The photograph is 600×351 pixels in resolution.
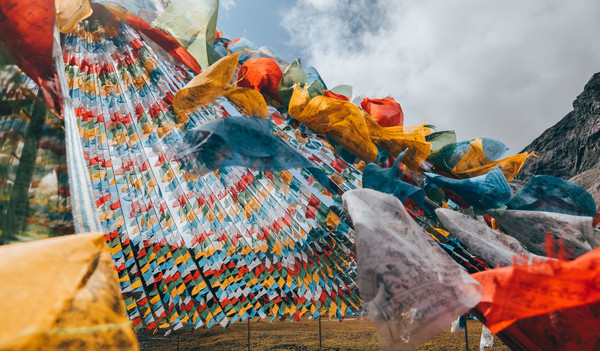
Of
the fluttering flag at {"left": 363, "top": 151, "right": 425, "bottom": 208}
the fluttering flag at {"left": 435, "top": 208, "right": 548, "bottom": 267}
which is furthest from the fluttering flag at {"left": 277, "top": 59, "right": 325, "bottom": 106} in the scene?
the fluttering flag at {"left": 435, "top": 208, "right": 548, "bottom": 267}

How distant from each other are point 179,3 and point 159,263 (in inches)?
110

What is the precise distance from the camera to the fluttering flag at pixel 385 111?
175 cm

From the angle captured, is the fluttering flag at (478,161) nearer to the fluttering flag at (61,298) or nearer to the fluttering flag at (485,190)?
the fluttering flag at (485,190)

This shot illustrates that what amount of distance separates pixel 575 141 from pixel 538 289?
23.6 meters

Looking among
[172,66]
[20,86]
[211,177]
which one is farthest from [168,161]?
[20,86]

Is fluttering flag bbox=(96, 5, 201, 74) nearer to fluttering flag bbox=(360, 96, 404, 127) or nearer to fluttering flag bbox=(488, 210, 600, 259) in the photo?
fluttering flag bbox=(360, 96, 404, 127)

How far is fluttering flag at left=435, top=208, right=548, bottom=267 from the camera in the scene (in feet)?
3.62

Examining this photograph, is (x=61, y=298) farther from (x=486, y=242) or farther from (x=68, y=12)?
(x=486, y=242)

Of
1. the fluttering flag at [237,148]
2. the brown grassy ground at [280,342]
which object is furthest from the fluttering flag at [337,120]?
the brown grassy ground at [280,342]

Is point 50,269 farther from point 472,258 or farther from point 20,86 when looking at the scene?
point 472,258

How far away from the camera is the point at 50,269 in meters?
0.57

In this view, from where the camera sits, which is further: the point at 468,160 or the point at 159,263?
the point at 159,263

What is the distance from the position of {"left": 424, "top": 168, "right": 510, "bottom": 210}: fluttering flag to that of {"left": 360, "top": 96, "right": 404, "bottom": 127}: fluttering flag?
51cm

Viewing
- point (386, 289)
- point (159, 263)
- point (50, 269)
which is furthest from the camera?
point (159, 263)
